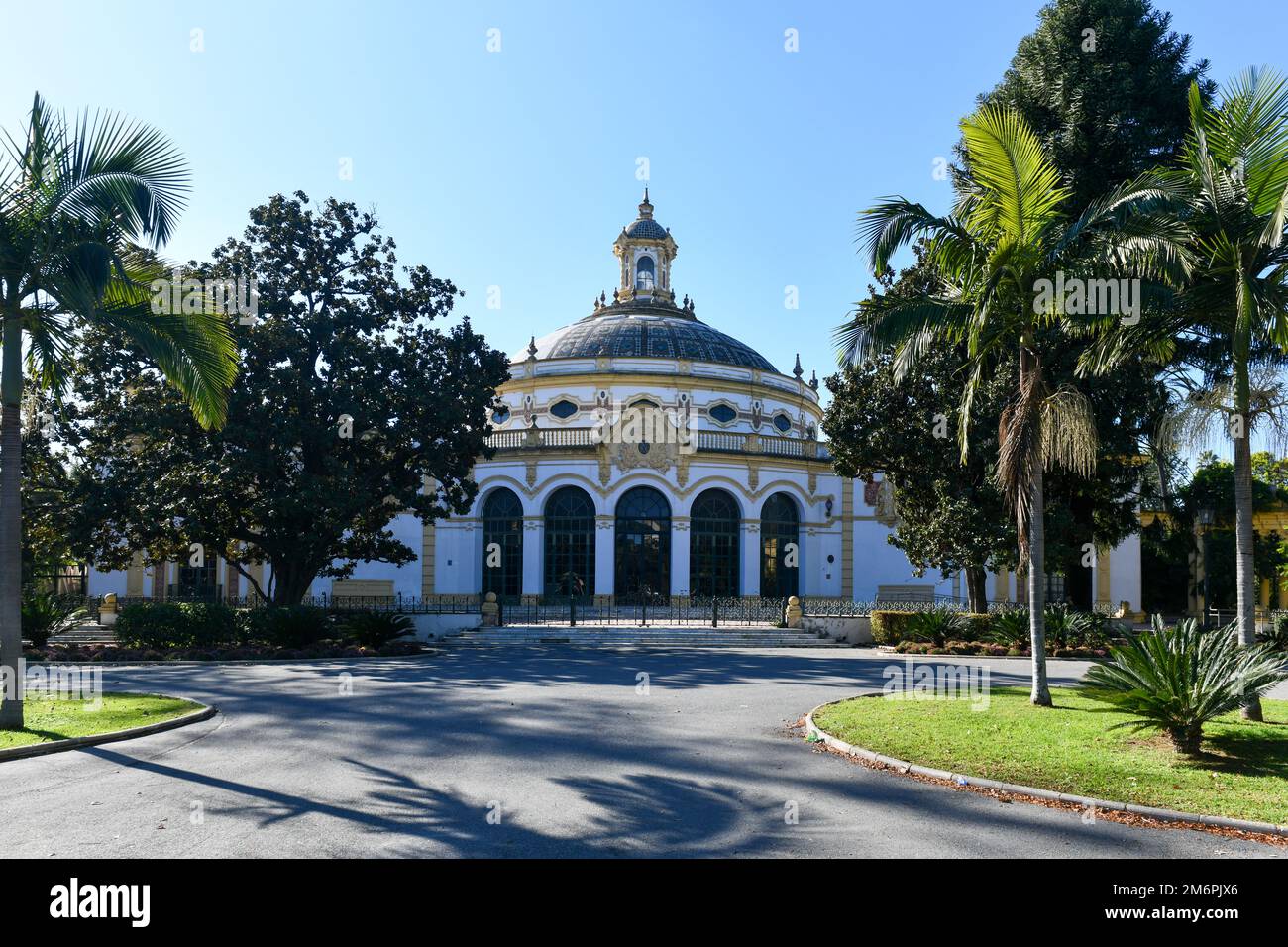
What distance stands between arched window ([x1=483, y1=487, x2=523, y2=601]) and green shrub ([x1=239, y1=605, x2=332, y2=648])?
1626 centimetres

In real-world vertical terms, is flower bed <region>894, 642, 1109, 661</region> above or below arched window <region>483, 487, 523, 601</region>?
below

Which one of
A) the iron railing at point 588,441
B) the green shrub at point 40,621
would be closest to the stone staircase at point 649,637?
the green shrub at point 40,621

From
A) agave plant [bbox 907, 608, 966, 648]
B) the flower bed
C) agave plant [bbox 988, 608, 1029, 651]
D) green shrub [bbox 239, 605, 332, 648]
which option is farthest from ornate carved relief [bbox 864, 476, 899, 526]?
green shrub [bbox 239, 605, 332, 648]

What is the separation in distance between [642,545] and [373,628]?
1766 cm

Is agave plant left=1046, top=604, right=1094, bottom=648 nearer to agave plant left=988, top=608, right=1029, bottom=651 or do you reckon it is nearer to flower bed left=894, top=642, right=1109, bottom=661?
flower bed left=894, top=642, right=1109, bottom=661

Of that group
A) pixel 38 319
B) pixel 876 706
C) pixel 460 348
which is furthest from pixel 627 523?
pixel 38 319

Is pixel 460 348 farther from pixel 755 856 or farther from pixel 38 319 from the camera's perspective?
pixel 755 856

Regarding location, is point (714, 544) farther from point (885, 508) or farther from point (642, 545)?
point (885, 508)

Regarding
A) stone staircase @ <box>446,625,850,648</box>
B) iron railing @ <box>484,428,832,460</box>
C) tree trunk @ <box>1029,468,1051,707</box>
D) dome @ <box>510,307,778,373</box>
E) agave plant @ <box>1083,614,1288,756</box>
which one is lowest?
stone staircase @ <box>446,625,850,648</box>

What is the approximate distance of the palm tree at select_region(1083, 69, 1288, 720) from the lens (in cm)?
1188

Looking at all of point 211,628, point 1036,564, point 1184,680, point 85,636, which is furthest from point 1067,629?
point 85,636

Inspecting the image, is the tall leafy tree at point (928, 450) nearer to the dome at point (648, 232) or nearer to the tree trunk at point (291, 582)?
the tree trunk at point (291, 582)
